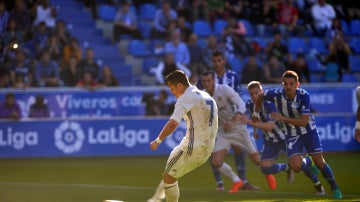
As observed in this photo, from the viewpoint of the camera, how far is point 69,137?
19656 mm

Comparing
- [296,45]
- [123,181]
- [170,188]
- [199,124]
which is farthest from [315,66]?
[170,188]

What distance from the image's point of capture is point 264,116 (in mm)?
13852

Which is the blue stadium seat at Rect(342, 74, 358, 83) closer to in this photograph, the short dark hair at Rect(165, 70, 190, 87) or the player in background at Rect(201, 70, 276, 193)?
the player in background at Rect(201, 70, 276, 193)

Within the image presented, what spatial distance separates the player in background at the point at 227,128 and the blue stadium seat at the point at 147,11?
1098 cm

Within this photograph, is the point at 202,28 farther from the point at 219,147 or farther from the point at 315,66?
the point at 219,147

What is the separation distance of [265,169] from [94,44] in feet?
37.4

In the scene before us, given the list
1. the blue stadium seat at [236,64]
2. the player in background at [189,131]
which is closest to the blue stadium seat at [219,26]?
the blue stadium seat at [236,64]

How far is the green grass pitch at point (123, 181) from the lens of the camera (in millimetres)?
12844

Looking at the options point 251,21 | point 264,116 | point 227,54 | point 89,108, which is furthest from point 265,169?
point 251,21

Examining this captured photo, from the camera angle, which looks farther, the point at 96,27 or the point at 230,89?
the point at 96,27

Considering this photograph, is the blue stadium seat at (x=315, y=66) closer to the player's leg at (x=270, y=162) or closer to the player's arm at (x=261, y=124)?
the player's leg at (x=270, y=162)

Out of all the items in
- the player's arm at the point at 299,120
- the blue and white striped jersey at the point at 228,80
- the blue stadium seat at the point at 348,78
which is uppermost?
the blue stadium seat at the point at 348,78

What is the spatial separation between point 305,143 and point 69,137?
26.5 feet

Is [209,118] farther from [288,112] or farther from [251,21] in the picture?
[251,21]
